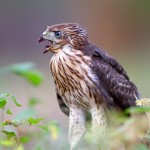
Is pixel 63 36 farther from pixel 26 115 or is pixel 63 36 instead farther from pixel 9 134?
pixel 9 134

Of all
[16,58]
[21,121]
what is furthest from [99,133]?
[16,58]

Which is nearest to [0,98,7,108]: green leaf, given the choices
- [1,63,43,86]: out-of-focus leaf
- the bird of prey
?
[1,63,43,86]: out-of-focus leaf

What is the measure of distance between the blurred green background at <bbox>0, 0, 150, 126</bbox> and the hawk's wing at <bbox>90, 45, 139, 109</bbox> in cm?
1262

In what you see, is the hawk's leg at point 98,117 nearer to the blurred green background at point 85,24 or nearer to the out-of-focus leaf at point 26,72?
the out-of-focus leaf at point 26,72

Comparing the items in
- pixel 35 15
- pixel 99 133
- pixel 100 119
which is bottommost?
pixel 99 133

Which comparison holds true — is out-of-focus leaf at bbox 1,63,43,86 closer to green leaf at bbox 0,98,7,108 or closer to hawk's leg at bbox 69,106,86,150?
green leaf at bbox 0,98,7,108

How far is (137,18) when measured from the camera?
26.8 meters

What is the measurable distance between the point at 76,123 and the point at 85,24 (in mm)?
15097

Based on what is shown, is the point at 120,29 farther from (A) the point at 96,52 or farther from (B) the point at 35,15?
(A) the point at 96,52

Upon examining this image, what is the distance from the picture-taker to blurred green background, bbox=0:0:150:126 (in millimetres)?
24797

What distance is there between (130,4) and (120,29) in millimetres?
998

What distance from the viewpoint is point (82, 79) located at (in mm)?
10609

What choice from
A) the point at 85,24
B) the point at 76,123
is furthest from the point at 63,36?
the point at 85,24

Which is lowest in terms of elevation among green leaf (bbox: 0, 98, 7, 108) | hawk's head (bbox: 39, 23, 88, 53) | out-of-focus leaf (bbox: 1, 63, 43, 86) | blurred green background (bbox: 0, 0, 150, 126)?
green leaf (bbox: 0, 98, 7, 108)
